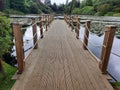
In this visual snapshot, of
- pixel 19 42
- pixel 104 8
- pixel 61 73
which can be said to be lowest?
pixel 104 8

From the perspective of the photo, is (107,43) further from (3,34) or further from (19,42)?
(3,34)

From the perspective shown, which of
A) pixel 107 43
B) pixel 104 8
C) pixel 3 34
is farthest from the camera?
pixel 104 8

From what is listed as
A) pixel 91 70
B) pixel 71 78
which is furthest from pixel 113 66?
pixel 71 78

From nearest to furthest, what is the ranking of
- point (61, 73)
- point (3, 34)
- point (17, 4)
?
point (61, 73) < point (3, 34) < point (17, 4)

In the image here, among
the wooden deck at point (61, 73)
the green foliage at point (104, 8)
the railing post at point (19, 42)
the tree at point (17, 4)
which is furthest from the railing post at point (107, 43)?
the tree at point (17, 4)

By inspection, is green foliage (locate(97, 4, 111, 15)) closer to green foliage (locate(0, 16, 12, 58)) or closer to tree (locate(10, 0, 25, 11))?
tree (locate(10, 0, 25, 11))

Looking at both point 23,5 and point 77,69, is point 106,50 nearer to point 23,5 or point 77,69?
point 77,69

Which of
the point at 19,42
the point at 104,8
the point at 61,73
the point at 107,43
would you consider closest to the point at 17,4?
the point at 104,8

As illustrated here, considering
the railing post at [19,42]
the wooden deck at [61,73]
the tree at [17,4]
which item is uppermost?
the railing post at [19,42]

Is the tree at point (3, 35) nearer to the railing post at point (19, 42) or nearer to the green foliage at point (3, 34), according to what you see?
the green foliage at point (3, 34)

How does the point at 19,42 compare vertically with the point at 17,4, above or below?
above

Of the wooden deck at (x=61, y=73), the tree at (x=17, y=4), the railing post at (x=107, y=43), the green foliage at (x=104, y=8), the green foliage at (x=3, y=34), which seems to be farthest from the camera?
the tree at (x=17, y=4)

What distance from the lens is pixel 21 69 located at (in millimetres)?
3639

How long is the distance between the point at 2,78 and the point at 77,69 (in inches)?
59.5
